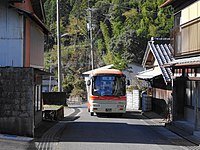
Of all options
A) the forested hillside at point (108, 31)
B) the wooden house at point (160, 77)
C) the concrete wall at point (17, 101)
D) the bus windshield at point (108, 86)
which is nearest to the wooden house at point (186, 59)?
the wooden house at point (160, 77)

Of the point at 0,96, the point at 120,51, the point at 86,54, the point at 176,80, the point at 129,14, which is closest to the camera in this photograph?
the point at 0,96

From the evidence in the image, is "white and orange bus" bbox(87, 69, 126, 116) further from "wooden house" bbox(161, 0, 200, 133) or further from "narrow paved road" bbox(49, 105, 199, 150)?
"narrow paved road" bbox(49, 105, 199, 150)

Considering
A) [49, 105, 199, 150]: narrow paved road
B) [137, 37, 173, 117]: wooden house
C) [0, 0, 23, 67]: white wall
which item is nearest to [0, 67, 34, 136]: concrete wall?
[49, 105, 199, 150]: narrow paved road

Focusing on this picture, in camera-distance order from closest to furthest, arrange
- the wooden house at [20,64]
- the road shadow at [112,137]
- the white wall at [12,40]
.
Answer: the road shadow at [112,137] → the wooden house at [20,64] → the white wall at [12,40]

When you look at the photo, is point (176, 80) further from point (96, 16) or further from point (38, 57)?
point (96, 16)

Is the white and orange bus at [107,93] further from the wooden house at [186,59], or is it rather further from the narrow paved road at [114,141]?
the narrow paved road at [114,141]

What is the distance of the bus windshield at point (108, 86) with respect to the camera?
2772 centimetres

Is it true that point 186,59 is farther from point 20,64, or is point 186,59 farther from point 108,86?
point 20,64

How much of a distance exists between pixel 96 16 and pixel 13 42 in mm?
63311

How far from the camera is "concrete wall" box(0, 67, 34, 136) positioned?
15.4 metres

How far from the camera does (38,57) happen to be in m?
23.2

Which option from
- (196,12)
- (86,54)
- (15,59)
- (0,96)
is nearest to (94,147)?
(0,96)

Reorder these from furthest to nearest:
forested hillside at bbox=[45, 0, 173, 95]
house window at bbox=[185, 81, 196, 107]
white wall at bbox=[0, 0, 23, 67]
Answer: forested hillside at bbox=[45, 0, 173, 95] < house window at bbox=[185, 81, 196, 107] < white wall at bbox=[0, 0, 23, 67]

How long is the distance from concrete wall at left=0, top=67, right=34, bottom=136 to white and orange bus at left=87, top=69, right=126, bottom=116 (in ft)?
40.3
